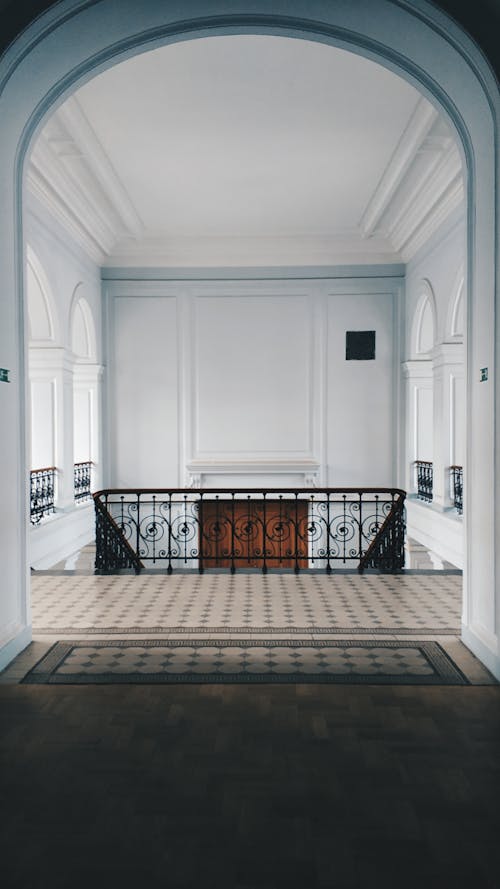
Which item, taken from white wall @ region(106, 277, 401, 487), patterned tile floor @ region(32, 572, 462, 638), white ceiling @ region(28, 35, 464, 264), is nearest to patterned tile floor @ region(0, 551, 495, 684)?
patterned tile floor @ region(32, 572, 462, 638)

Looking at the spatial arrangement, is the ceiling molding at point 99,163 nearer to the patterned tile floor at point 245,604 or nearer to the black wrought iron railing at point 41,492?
the black wrought iron railing at point 41,492

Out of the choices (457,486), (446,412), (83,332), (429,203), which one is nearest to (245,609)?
(457,486)

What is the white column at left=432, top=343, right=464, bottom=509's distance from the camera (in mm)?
11484

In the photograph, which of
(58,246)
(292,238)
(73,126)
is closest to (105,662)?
(73,126)

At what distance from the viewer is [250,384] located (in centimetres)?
1452

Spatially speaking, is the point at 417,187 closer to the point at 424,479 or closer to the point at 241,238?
the point at 241,238

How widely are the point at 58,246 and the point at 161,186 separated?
1.92 metres

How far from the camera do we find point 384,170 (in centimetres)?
1040

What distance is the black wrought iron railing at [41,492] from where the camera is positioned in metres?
10.9

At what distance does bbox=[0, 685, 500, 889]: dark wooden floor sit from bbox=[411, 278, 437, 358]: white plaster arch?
9146mm

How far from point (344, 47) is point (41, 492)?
8.26m

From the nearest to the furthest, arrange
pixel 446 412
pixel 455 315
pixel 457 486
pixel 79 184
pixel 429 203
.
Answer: pixel 79 184
pixel 429 203
pixel 455 315
pixel 457 486
pixel 446 412

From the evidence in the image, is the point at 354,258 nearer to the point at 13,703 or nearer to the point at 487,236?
the point at 487,236

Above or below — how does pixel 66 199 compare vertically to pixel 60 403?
above
